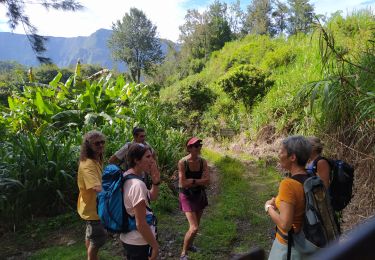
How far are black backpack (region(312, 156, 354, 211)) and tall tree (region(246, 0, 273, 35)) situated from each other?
3750cm

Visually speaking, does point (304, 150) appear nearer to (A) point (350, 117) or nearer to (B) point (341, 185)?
(B) point (341, 185)

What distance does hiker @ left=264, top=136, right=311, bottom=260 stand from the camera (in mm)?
2312

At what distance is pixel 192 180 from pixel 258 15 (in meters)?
40.5

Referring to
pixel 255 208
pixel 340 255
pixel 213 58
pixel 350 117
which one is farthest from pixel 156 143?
pixel 213 58

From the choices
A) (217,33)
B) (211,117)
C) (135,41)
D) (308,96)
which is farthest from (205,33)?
(308,96)

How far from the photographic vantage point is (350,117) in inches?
195

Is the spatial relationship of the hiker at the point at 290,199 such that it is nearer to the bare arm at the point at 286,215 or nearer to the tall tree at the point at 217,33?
the bare arm at the point at 286,215

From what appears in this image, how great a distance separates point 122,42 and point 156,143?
1714 inches

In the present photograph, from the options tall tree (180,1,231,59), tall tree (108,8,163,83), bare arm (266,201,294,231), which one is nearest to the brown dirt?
bare arm (266,201,294,231)

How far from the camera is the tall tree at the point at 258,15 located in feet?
131

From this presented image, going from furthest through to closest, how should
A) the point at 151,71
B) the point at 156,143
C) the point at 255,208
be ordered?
the point at 151,71, the point at 156,143, the point at 255,208

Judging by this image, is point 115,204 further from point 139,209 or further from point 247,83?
point 247,83

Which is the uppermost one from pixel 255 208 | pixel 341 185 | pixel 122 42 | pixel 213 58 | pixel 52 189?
pixel 122 42

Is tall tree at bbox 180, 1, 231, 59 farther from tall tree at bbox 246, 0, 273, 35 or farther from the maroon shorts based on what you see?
the maroon shorts
